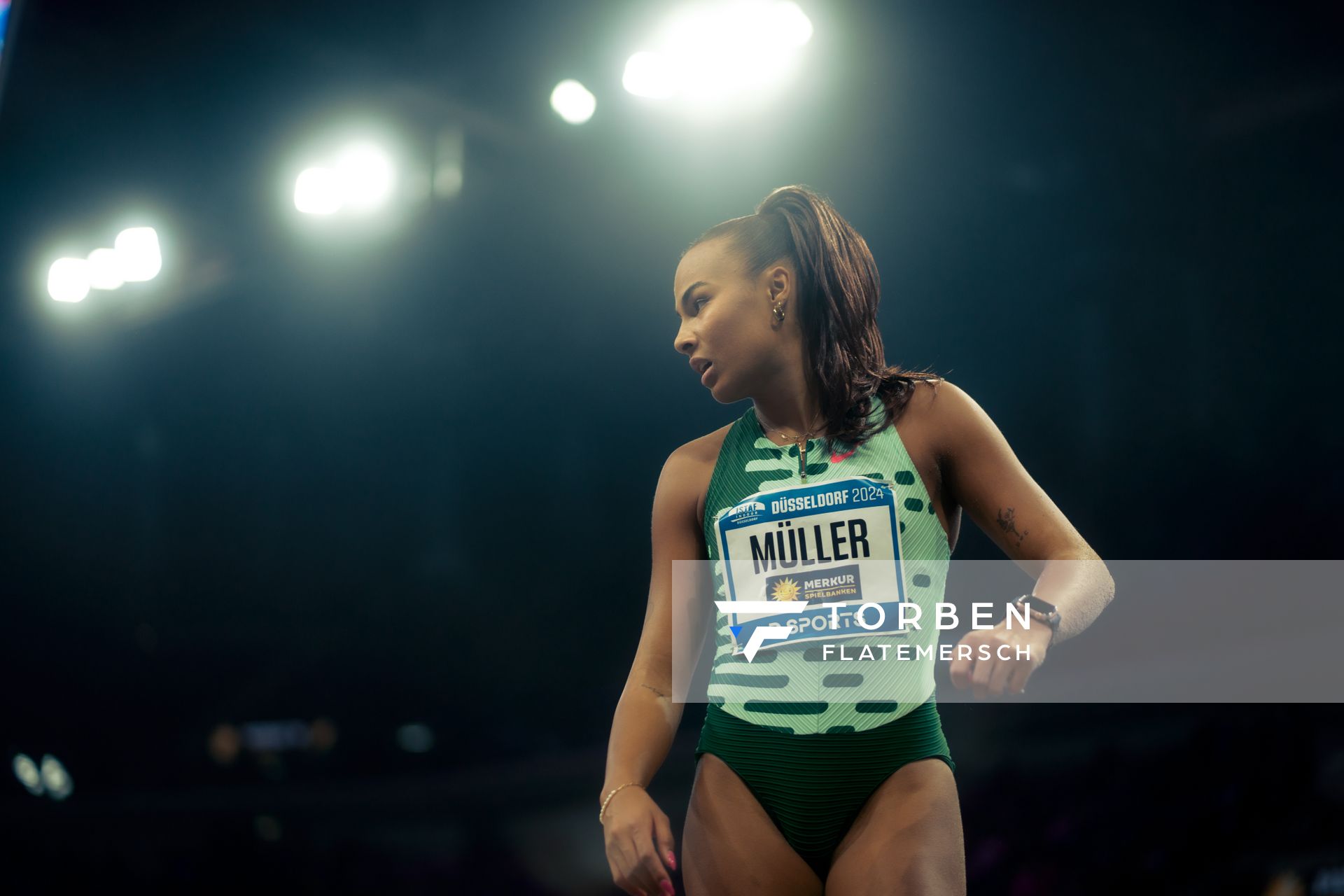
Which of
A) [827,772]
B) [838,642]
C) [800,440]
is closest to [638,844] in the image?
[827,772]

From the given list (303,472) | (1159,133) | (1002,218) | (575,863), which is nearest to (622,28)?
(1002,218)

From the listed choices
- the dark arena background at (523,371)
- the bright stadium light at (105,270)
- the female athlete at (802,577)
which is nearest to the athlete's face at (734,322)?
the female athlete at (802,577)

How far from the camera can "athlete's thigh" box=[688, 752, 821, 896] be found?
1.35m

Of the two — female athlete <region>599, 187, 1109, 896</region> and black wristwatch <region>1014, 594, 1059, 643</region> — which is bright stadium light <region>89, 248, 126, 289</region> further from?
black wristwatch <region>1014, 594, 1059, 643</region>

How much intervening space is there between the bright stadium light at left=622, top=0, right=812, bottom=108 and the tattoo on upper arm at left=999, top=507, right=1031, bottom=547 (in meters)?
3.50

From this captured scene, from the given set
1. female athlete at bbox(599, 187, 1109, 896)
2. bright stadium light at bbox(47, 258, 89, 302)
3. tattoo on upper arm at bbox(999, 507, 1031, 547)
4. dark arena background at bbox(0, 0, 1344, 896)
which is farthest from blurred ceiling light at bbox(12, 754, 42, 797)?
tattoo on upper arm at bbox(999, 507, 1031, 547)

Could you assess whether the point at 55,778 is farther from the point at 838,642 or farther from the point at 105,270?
the point at 838,642

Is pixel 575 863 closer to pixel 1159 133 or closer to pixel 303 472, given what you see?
pixel 303 472

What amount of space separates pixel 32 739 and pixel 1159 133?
23.4ft

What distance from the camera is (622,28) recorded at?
455 cm

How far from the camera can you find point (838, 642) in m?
1.42

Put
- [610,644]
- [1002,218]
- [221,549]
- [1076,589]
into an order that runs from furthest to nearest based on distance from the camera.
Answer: [610,644] → [221,549] → [1002,218] → [1076,589]

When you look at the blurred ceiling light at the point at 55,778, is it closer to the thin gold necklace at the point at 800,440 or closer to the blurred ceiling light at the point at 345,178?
the blurred ceiling light at the point at 345,178

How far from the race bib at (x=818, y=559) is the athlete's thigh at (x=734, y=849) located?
0.63 ft
